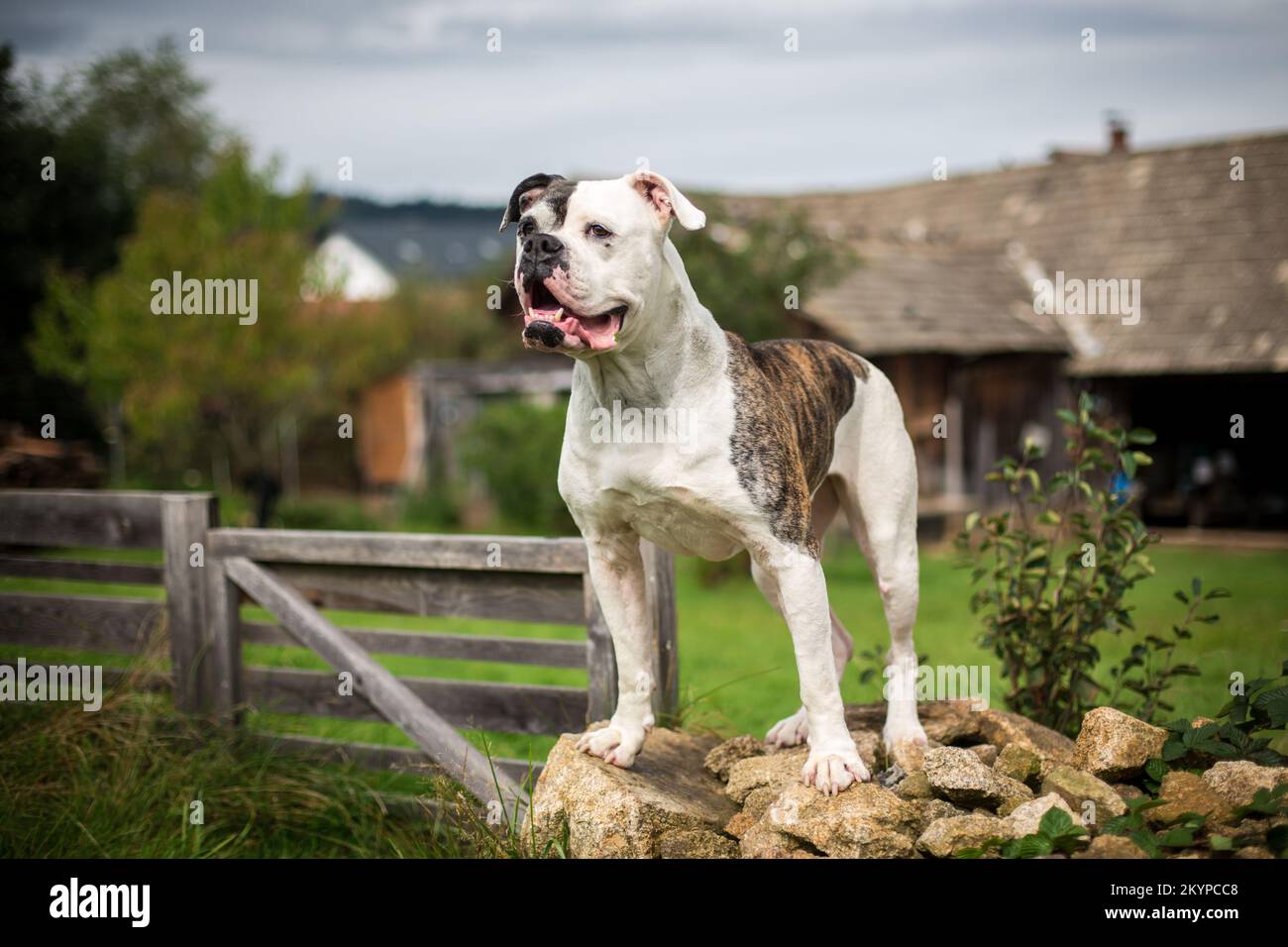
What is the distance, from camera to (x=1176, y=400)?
1997cm

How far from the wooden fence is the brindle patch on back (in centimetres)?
99

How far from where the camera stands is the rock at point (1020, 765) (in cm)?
391

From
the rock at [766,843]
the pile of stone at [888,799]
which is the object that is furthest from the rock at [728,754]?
the rock at [766,843]

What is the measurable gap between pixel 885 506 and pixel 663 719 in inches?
54.6

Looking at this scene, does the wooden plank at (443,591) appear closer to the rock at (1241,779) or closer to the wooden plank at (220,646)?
the wooden plank at (220,646)

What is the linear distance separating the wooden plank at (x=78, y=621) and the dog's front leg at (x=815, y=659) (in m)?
3.70

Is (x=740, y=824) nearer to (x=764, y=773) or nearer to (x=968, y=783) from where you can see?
(x=764, y=773)

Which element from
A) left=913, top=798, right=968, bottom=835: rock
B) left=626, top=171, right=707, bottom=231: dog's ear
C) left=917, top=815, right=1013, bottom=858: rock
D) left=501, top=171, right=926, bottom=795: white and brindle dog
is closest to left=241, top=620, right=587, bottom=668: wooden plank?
left=501, top=171, right=926, bottom=795: white and brindle dog

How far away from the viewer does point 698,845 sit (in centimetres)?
380

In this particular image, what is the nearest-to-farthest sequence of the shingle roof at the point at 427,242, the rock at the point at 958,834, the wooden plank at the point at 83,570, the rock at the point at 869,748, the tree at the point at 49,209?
1. the rock at the point at 958,834
2. the rock at the point at 869,748
3. the wooden plank at the point at 83,570
4. the tree at the point at 49,209
5. the shingle roof at the point at 427,242

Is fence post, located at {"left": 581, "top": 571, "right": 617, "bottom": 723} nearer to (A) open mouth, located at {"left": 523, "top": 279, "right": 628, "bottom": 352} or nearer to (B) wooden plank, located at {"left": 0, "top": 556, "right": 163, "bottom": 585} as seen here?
(A) open mouth, located at {"left": 523, "top": 279, "right": 628, "bottom": 352}

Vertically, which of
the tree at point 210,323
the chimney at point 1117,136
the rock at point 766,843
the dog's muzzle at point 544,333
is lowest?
the rock at point 766,843
